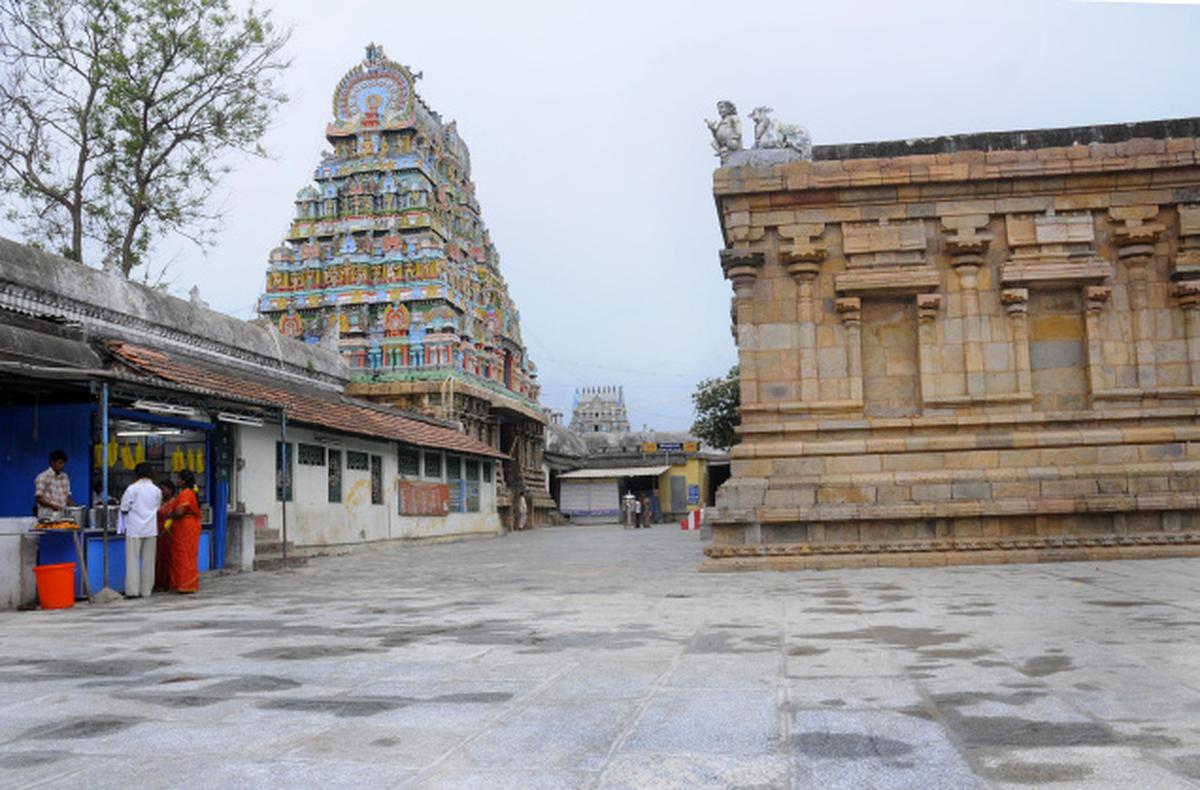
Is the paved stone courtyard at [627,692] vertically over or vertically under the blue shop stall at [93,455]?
under

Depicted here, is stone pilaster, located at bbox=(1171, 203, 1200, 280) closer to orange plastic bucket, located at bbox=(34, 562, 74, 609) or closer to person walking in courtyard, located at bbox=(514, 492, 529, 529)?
orange plastic bucket, located at bbox=(34, 562, 74, 609)

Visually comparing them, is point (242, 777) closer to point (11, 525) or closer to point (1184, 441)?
point (11, 525)

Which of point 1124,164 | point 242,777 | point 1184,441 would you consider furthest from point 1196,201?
point 242,777

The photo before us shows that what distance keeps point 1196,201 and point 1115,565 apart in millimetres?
5352

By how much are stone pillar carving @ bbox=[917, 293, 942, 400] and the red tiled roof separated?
9234 mm

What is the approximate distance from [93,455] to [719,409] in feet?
91.5

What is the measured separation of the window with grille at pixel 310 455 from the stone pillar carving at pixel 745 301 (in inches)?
383

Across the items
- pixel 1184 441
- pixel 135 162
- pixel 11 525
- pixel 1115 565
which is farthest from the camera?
pixel 135 162

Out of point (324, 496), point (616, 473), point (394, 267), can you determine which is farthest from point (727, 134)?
point (616, 473)

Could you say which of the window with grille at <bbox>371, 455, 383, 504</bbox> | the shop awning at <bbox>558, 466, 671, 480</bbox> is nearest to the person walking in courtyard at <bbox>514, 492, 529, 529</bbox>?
the shop awning at <bbox>558, 466, 671, 480</bbox>

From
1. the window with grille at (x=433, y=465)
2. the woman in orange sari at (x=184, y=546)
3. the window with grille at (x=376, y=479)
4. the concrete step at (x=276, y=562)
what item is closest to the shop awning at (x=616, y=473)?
the window with grille at (x=433, y=465)

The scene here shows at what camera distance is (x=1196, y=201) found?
13.7 m

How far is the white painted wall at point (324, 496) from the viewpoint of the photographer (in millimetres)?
17859

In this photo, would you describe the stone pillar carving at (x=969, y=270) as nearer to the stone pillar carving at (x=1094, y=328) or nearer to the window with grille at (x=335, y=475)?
the stone pillar carving at (x=1094, y=328)
